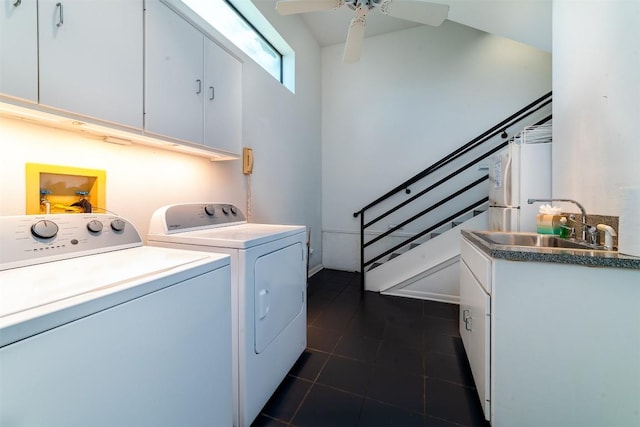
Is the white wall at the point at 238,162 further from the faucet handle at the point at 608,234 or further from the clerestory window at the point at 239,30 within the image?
the faucet handle at the point at 608,234

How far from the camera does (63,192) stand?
111 centimetres

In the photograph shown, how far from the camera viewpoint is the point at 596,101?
148cm

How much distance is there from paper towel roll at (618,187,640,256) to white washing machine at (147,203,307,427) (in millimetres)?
1541

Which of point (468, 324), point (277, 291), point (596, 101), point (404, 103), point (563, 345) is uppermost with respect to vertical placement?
point (404, 103)

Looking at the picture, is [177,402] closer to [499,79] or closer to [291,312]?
[291,312]

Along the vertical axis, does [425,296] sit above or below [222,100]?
below

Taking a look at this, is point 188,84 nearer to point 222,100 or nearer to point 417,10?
point 222,100

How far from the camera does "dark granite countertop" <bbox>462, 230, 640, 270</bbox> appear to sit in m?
0.99

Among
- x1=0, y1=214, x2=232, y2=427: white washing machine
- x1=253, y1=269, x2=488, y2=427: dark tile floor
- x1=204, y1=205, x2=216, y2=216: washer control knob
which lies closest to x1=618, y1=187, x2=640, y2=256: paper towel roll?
x1=253, y1=269, x2=488, y2=427: dark tile floor

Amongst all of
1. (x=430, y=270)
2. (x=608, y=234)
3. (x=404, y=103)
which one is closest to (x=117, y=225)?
(x=608, y=234)

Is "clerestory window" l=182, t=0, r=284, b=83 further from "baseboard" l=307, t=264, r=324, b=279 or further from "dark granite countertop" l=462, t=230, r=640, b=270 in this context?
"baseboard" l=307, t=264, r=324, b=279

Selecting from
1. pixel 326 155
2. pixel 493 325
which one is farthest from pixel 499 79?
pixel 493 325

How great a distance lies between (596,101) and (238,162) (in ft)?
7.97

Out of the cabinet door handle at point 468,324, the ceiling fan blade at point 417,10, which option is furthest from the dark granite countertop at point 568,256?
the ceiling fan blade at point 417,10
